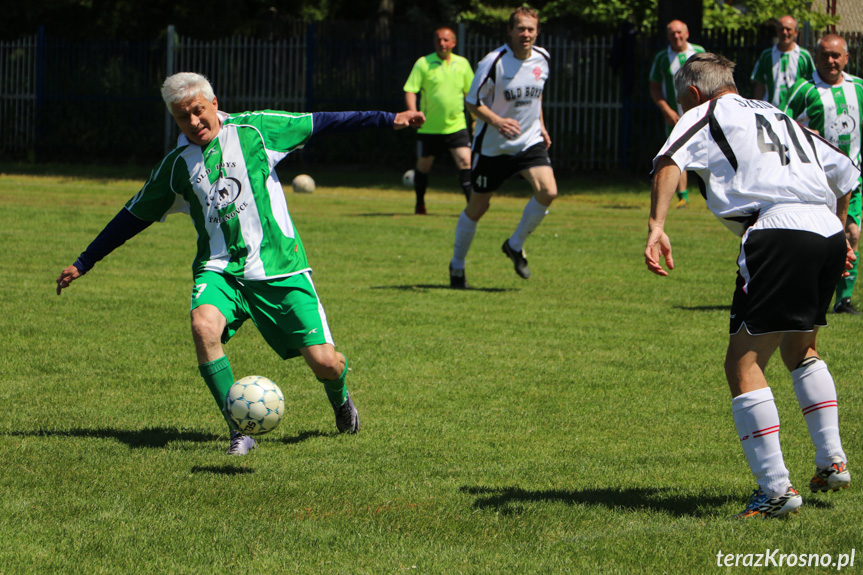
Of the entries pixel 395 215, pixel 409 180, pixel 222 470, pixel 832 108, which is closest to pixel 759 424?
pixel 222 470

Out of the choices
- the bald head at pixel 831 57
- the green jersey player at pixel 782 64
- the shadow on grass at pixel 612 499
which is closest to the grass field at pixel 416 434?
the shadow on grass at pixel 612 499

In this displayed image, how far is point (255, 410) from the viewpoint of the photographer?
5008 millimetres

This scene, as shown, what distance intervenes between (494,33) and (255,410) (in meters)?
18.0

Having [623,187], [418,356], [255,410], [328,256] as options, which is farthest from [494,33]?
[255,410]

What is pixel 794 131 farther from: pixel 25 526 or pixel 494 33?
pixel 494 33

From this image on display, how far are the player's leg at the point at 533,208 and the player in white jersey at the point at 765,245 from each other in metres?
5.21

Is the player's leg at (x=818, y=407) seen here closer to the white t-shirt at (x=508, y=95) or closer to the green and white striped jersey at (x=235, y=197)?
the green and white striped jersey at (x=235, y=197)

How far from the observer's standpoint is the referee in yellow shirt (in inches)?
589

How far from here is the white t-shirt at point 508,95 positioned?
980 centimetres

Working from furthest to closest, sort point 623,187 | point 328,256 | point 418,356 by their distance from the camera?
point 623,187 < point 328,256 < point 418,356

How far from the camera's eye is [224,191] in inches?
209

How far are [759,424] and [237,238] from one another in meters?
2.59

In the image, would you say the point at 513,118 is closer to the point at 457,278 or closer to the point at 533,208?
the point at 533,208

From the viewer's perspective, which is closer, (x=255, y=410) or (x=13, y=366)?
(x=255, y=410)
